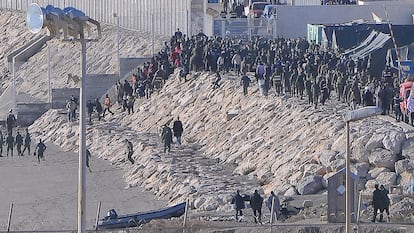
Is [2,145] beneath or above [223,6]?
beneath

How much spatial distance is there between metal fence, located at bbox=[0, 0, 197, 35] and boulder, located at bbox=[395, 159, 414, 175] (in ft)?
77.5

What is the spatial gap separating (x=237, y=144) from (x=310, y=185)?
797cm

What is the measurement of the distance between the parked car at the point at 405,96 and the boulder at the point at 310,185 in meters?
2.51

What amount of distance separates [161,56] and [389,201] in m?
21.9

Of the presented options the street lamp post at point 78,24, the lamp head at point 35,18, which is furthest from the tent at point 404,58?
the lamp head at point 35,18

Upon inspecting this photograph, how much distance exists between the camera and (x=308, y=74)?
3719cm

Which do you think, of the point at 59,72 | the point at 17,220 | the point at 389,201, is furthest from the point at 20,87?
the point at 389,201

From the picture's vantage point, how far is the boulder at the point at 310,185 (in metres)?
A: 30.8

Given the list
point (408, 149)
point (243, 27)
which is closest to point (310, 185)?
point (408, 149)

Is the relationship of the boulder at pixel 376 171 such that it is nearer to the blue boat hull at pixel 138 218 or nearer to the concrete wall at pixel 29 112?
the blue boat hull at pixel 138 218

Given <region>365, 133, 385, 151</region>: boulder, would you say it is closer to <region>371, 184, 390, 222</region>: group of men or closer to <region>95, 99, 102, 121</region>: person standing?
<region>371, 184, 390, 222</region>: group of men

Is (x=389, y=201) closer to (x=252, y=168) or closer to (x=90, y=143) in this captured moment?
(x=252, y=168)

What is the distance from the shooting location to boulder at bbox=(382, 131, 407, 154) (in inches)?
1233

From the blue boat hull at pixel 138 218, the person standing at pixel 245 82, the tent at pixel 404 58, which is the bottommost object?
the blue boat hull at pixel 138 218
